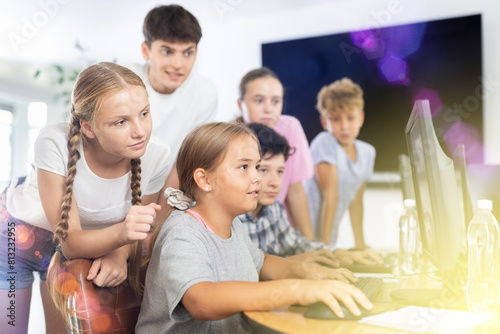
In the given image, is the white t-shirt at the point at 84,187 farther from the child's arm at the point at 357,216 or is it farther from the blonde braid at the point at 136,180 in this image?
the child's arm at the point at 357,216

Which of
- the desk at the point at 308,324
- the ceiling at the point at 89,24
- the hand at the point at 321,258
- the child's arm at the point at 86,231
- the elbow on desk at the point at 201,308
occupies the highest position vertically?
the ceiling at the point at 89,24

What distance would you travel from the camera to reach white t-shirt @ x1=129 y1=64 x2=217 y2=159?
1.93 meters

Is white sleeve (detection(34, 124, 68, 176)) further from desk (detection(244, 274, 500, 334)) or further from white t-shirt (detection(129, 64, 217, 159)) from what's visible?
desk (detection(244, 274, 500, 334))

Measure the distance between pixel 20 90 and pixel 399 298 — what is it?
120 inches

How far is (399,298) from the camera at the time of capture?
1.05 metres

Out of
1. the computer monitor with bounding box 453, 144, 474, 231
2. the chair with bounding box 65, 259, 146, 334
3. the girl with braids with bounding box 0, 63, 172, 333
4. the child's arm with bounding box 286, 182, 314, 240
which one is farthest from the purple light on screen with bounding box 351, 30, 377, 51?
the chair with bounding box 65, 259, 146, 334

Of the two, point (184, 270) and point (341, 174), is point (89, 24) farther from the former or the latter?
point (184, 270)

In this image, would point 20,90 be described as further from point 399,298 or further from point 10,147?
point 399,298

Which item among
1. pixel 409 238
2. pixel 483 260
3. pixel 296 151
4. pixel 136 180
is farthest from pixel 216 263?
pixel 296 151

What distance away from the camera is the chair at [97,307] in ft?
3.56

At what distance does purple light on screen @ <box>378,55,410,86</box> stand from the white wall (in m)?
0.23

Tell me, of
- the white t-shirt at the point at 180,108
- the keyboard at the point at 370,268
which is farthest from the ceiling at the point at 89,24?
the keyboard at the point at 370,268

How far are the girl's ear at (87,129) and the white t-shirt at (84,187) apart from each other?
44mm

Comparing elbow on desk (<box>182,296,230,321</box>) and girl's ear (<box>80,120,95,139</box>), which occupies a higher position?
girl's ear (<box>80,120,95,139</box>)
